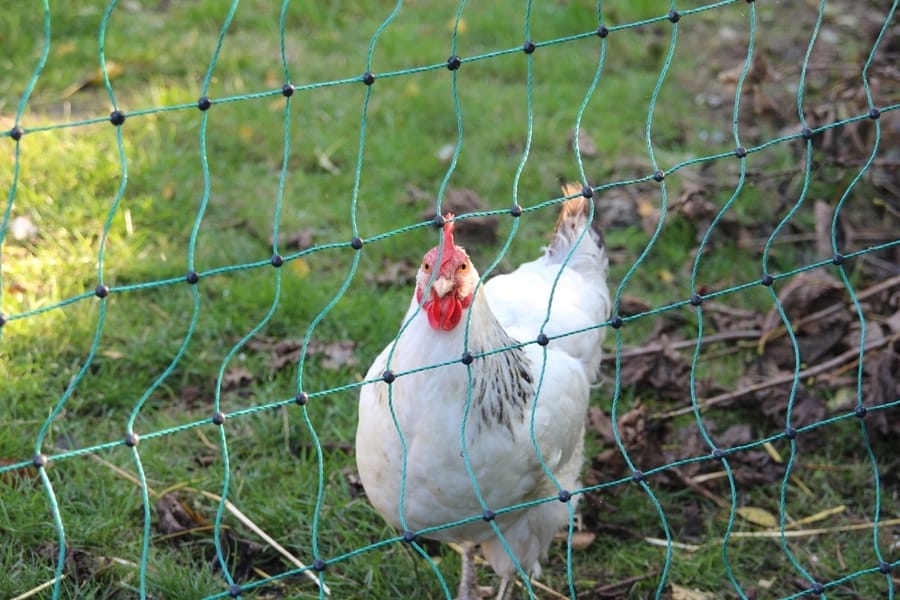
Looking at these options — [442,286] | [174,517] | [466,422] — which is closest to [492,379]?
[466,422]

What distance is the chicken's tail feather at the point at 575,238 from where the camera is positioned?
334 centimetres

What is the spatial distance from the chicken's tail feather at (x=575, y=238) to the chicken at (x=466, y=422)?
0.53 meters

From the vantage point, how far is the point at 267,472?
3330 mm

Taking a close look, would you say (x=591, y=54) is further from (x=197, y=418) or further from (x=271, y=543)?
(x=271, y=543)

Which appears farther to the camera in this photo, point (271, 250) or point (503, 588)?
point (271, 250)

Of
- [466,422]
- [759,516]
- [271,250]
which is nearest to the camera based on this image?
[466,422]

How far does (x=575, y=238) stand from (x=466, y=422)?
102cm

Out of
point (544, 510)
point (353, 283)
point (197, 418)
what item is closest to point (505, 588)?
point (544, 510)

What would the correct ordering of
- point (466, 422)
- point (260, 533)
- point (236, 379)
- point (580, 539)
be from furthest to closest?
point (236, 379) < point (580, 539) < point (260, 533) < point (466, 422)

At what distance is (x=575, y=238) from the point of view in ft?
10.9

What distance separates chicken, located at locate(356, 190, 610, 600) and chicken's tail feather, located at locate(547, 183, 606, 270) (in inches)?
20.9

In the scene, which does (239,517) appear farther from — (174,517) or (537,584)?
(537,584)

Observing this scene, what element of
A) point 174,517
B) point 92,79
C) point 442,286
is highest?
point 92,79

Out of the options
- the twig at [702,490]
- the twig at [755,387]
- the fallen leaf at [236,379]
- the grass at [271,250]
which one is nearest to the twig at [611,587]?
the grass at [271,250]
